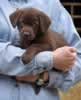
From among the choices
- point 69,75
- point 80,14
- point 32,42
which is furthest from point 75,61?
point 80,14

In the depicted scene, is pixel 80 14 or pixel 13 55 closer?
pixel 13 55

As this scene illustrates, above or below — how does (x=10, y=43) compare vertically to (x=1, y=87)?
above

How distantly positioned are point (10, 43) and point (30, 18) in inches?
7.7

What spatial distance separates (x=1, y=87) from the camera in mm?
3189

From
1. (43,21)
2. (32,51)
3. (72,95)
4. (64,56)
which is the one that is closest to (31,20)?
(43,21)

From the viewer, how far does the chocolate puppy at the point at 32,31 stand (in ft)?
10.3

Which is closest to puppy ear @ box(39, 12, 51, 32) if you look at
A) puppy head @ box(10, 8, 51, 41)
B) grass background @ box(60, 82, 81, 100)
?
puppy head @ box(10, 8, 51, 41)

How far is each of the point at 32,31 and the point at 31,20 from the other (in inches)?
3.4

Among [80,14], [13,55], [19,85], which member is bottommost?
[80,14]

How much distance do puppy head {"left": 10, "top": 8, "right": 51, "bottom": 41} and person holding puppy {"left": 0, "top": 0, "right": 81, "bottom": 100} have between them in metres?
0.07

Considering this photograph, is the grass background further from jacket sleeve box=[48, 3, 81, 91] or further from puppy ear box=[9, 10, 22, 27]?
puppy ear box=[9, 10, 22, 27]

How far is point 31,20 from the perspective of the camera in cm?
320

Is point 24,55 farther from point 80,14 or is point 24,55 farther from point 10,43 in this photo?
point 80,14

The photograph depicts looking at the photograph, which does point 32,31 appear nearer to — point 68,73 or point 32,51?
point 32,51
